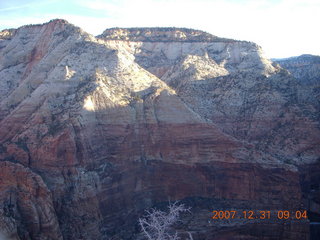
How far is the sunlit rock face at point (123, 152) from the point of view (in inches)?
920

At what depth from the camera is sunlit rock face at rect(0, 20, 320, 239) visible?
2336cm

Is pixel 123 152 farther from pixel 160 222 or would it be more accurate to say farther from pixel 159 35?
pixel 159 35

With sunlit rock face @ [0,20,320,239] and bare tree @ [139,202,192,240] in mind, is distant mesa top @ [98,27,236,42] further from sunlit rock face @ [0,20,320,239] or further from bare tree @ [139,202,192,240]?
bare tree @ [139,202,192,240]

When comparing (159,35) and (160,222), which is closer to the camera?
(160,222)

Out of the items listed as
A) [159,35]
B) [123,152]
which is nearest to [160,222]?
[123,152]

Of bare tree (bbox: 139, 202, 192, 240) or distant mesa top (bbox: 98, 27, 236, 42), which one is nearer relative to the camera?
bare tree (bbox: 139, 202, 192, 240)

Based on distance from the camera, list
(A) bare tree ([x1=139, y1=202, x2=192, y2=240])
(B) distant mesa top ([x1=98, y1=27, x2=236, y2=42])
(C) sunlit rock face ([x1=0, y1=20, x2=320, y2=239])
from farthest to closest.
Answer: (B) distant mesa top ([x1=98, y1=27, x2=236, y2=42]) < (C) sunlit rock face ([x1=0, y1=20, x2=320, y2=239]) < (A) bare tree ([x1=139, y1=202, x2=192, y2=240])

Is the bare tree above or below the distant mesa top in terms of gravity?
below

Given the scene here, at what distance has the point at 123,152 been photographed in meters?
27.1

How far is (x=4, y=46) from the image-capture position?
45.6 m

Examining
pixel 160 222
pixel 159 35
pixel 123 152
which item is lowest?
pixel 160 222

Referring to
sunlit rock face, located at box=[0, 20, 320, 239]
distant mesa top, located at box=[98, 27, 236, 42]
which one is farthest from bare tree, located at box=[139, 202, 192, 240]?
distant mesa top, located at box=[98, 27, 236, 42]

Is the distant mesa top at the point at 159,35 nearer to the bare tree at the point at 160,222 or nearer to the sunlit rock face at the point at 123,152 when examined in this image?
the sunlit rock face at the point at 123,152

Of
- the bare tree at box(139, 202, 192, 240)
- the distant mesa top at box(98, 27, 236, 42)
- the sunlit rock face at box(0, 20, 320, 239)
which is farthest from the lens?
the distant mesa top at box(98, 27, 236, 42)
